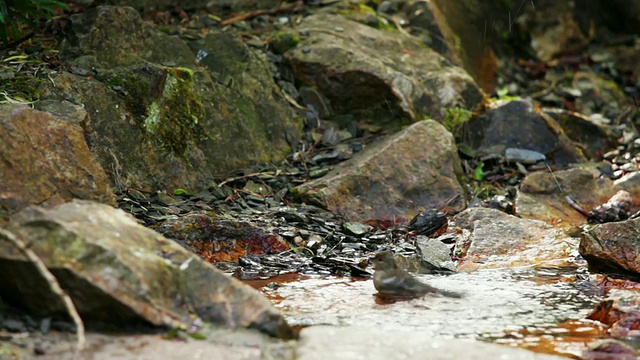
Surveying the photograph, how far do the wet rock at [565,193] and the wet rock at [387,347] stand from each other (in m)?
3.21

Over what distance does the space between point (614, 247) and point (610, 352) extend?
1507 mm

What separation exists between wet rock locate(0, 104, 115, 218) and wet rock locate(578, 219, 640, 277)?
2.64m

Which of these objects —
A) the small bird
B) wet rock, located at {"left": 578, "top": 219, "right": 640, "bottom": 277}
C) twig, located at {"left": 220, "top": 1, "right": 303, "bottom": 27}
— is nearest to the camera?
the small bird

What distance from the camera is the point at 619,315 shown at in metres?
3.13

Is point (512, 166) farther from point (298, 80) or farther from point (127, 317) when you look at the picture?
point (127, 317)

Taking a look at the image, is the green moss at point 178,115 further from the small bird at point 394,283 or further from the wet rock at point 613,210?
the wet rock at point 613,210

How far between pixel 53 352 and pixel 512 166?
504cm

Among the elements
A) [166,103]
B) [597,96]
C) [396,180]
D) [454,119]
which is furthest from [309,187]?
[597,96]

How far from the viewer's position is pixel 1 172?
3.21 metres

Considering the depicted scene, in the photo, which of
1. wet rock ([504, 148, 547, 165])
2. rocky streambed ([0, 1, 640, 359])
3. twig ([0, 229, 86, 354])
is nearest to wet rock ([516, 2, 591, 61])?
rocky streambed ([0, 1, 640, 359])

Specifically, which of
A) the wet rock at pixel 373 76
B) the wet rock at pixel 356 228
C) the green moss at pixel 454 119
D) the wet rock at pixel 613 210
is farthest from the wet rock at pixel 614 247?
the green moss at pixel 454 119

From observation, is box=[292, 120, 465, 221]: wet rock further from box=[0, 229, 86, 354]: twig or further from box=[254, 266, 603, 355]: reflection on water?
box=[0, 229, 86, 354]: twig

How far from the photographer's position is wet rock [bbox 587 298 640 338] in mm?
3074

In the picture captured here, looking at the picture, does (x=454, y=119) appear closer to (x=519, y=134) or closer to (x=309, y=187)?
(x=519, y=134)
